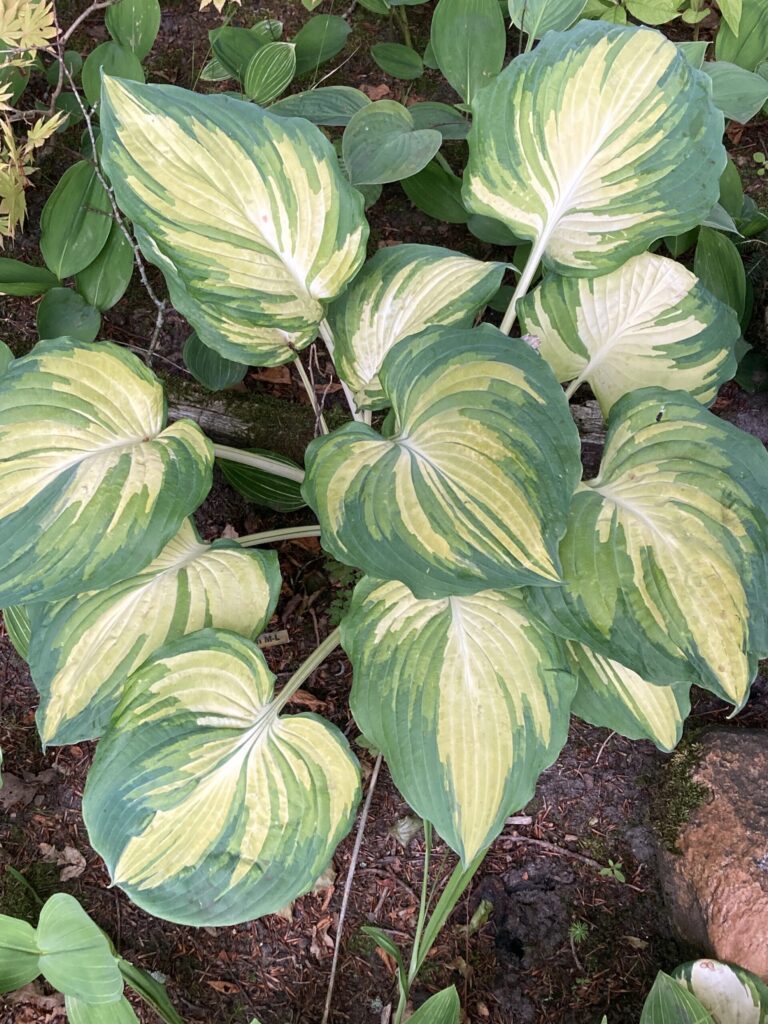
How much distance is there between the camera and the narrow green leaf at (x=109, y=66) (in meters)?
1.69

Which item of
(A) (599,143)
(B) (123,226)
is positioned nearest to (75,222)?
(B) (123,226)

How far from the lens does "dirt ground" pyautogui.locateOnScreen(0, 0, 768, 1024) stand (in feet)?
5.03

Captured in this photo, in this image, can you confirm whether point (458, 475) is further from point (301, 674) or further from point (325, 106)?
point (325, 106)

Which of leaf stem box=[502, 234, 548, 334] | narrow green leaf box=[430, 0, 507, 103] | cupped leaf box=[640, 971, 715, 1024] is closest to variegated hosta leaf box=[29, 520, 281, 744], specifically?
leaf stem box=[502, 234, 548, 334]

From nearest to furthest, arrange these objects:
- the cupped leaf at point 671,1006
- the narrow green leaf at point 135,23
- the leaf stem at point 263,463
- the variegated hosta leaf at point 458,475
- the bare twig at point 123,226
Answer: the variegated hosta leaf at point 458,475 < the cupped leaf at point 671,1006 < the leaf stem at point 263,463 < the bare twig at point 123,226 < the narrow green leaf at point 135,23

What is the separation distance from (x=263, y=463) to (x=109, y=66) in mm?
1016

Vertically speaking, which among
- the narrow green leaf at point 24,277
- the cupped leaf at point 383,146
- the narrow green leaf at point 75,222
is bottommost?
the narrow green leaf at point 24,277

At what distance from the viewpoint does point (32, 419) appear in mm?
1159

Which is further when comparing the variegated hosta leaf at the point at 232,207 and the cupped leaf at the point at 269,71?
the cupped leaf at the point at 269,71

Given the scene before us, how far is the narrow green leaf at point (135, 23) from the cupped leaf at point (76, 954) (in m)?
1.85

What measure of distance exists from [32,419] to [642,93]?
1149 millimetres

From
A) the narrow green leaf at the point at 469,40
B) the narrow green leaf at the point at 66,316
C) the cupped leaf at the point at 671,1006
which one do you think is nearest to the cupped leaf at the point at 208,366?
the narrow green leaf at the point at 66,316

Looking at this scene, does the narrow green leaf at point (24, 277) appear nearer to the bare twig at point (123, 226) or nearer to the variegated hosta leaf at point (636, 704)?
the bare twig at point (123, 226)

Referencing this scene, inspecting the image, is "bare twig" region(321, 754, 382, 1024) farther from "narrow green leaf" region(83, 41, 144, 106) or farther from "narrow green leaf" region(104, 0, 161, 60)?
"narrow green leaf" region(104, 0, 161, 60)
